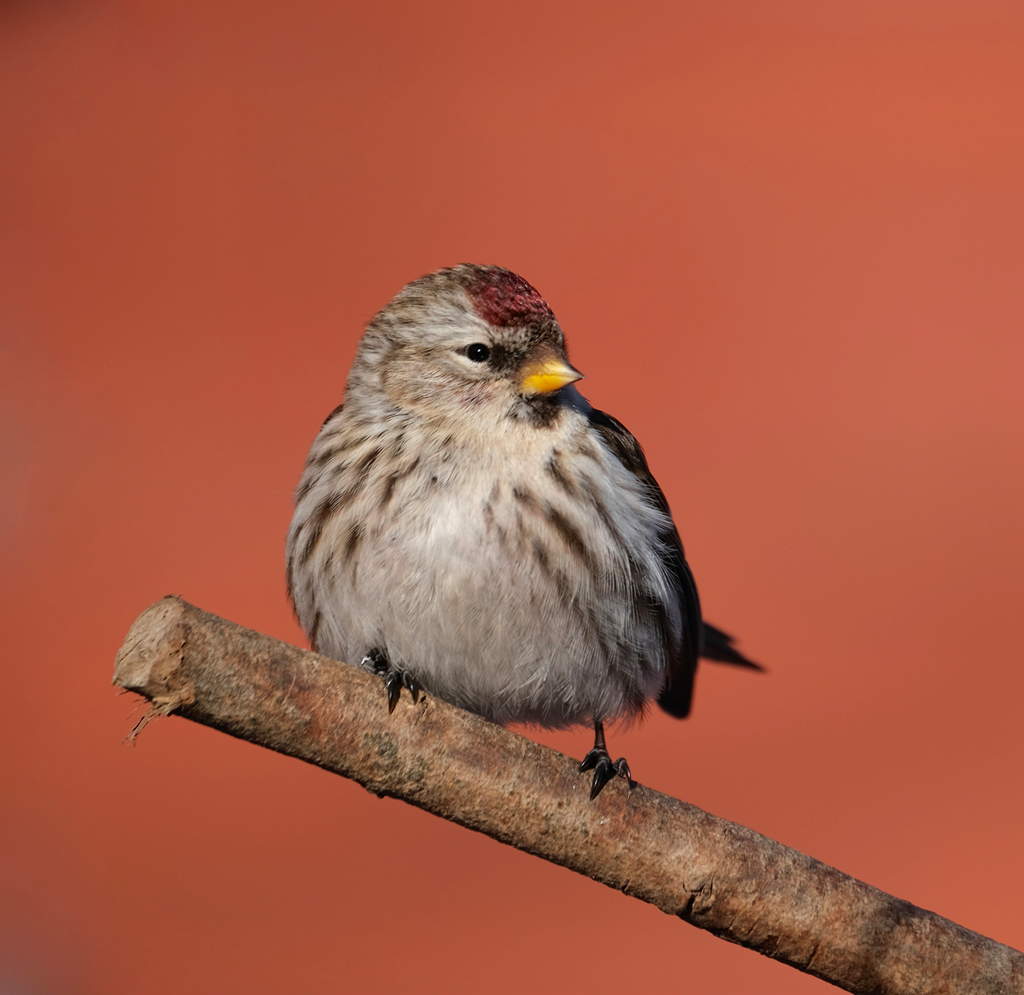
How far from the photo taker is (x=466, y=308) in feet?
5.77

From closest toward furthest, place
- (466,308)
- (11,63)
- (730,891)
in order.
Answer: (730,891) → (466,308) → (11,63)

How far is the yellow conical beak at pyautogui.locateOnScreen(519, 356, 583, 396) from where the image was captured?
65.2 inches

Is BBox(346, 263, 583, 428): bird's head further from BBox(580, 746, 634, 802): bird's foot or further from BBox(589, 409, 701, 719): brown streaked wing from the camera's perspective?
BBox(580, 746, 634, 802): bird's foot

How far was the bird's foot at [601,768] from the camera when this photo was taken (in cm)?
141

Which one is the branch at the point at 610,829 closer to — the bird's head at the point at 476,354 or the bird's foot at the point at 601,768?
the bird's foot at the point at 601,768

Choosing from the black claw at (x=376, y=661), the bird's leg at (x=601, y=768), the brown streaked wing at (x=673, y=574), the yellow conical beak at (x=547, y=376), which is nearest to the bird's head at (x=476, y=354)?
the yellow conical beak at (x=547, y=376)

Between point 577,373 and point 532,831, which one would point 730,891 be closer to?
point 532,831

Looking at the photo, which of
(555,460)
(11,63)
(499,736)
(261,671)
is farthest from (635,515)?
(11,63)

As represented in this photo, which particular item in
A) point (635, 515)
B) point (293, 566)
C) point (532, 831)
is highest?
point (635, 515)

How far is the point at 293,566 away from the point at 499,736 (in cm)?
61

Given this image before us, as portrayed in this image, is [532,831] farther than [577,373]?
No

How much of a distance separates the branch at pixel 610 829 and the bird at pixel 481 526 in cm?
14

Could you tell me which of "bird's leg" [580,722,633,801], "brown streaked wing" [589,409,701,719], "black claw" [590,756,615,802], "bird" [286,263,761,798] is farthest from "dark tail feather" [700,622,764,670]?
"black claw" [590,756,615,802]

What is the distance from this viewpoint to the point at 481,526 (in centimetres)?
162
